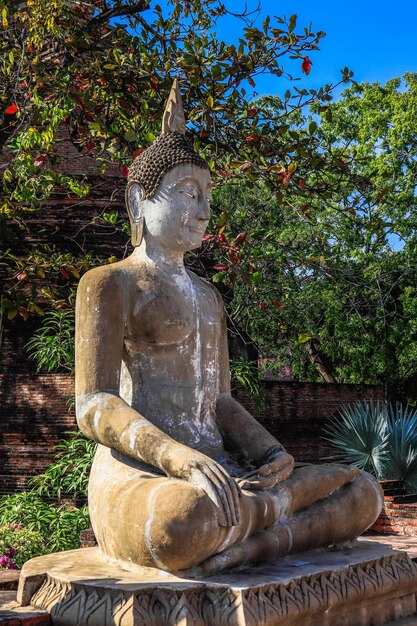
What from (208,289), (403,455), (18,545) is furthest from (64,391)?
(208,289)

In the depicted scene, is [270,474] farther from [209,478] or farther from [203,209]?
[203,209]

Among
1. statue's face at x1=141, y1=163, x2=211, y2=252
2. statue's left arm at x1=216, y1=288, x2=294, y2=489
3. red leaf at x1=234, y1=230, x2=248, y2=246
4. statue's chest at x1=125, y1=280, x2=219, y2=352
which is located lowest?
statue's left arm at x1=216, y1=288, x2=294, y2=489

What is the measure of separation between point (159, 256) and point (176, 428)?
2.55 ft

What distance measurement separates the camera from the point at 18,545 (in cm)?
688

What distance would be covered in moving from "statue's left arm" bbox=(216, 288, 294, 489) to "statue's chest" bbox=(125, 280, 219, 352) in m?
0.27

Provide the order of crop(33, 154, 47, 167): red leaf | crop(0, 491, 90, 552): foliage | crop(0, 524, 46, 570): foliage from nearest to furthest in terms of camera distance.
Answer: crop(0, 524, 46, 570): foliage → crop(33, 154, 47, 167): red leaf → crop(0, 491, 90, 552): foliage

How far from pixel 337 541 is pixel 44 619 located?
1316 mm

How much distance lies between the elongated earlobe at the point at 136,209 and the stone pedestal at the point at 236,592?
1.41m

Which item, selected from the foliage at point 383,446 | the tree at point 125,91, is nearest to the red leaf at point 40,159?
the tree at point 125,91

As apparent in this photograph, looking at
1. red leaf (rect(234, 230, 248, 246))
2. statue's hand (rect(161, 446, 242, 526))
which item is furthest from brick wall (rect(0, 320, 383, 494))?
statue's hand (rect(161, 446, 242, 526))

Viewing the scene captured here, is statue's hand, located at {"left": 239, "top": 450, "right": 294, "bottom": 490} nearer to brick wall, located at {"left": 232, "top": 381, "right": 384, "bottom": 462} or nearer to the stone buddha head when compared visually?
the stone buddha head

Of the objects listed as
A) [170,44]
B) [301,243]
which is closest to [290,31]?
[170,44]

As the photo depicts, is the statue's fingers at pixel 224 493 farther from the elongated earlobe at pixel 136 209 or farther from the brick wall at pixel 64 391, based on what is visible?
the brick wall at pixel 64 391

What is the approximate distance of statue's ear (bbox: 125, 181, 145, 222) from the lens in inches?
153
